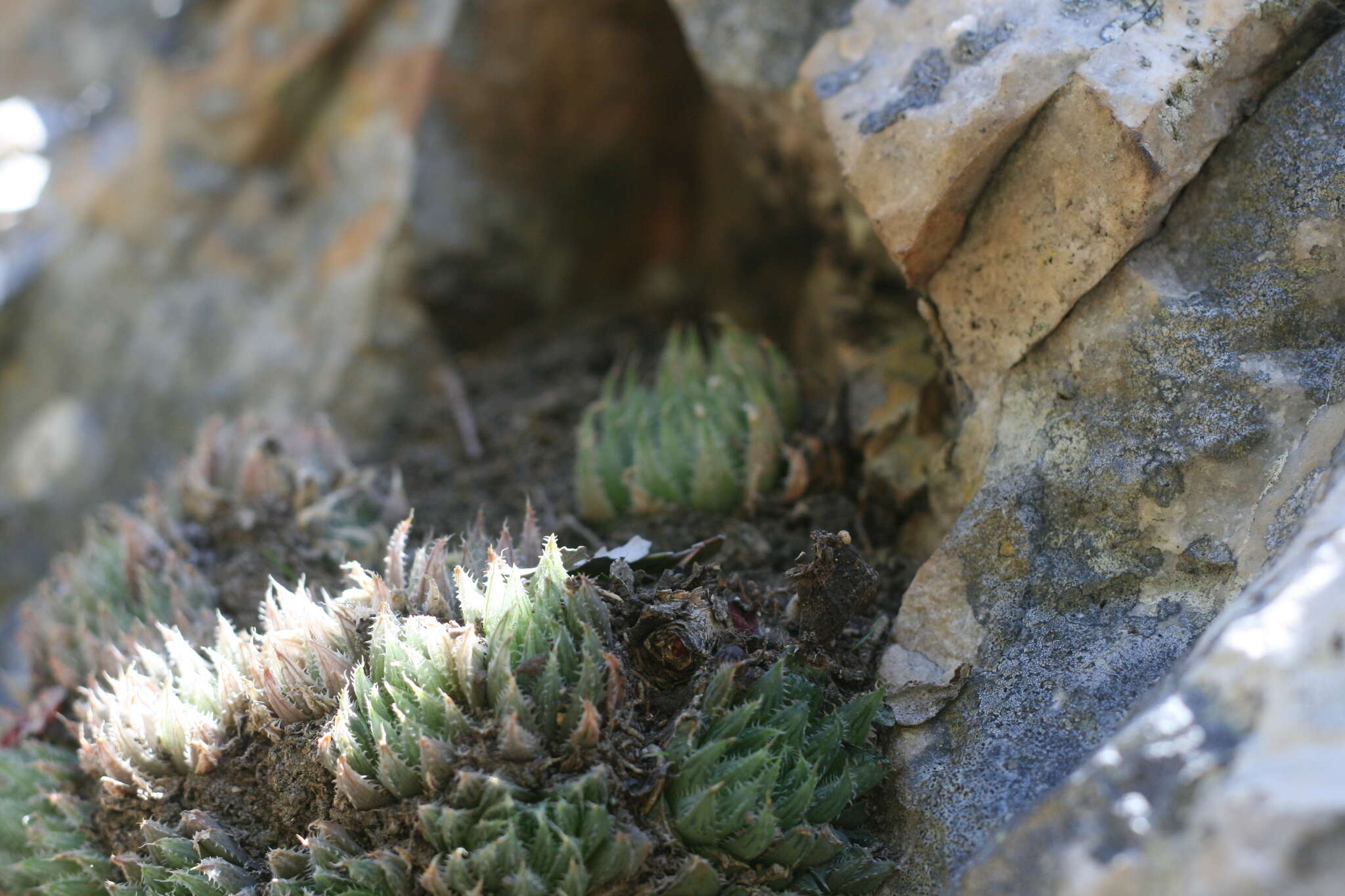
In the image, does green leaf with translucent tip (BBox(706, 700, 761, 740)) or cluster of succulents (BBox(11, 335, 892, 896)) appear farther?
green leaf with translucent tip (BBox(706, 700, 761, 740))

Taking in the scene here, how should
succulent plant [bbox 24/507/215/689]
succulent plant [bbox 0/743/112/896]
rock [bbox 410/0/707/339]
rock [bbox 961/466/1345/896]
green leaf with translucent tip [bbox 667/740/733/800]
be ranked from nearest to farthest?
1. rock [bbox 961/466/1345/896]
2. green leaf with translucent tip [bbox 667/740/733/800]
3. succulent plant [bbox 0/743/112/896]
4. succulent plant [bbox 24/507/215/689]
5. rock [bbox 410/0/707/339]

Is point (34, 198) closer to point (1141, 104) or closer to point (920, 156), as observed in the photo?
point (920, 156)

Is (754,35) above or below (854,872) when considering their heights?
above

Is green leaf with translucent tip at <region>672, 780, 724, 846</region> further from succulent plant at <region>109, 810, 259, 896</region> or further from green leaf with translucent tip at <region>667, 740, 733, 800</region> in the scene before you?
succulent plant at <region>109, 810, 259, 896</region>

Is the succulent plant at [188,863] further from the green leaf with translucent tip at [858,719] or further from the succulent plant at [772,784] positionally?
the green leaf with translucent tip at [858,719]

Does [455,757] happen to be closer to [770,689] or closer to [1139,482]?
[770,689]

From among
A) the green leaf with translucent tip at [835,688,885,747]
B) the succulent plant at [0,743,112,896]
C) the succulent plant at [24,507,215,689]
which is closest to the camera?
the green leaf with translucent tip at [835,688,885,747]

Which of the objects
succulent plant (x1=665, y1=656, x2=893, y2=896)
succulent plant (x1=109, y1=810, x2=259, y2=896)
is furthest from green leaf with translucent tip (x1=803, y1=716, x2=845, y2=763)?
succulent plant (x1=109, y1=810, x2=259, y2=896)

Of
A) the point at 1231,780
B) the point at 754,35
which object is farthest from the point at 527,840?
the point at 754,35
